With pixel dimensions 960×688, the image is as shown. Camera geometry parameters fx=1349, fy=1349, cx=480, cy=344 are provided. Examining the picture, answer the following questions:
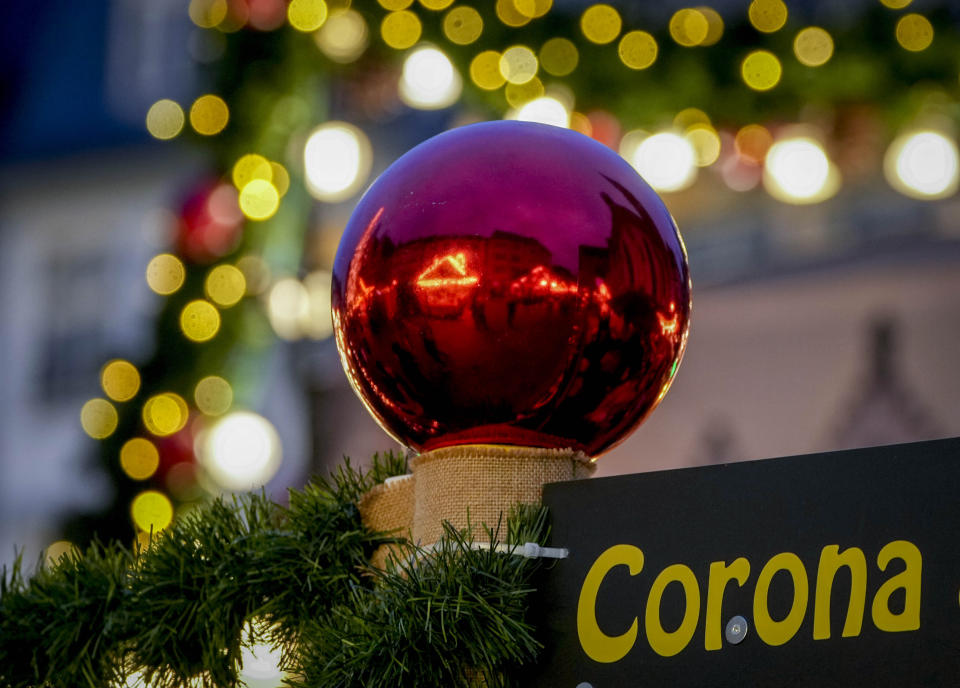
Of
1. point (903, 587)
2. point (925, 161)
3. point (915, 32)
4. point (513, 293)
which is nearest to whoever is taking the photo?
point (903, 587)

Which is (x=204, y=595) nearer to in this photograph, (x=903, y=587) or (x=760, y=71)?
(x=903, y=587)

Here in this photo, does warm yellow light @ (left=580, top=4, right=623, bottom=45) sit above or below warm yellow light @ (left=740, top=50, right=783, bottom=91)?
above

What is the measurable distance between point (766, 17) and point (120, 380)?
1.30 meters

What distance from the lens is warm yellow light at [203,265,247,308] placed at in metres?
2.38

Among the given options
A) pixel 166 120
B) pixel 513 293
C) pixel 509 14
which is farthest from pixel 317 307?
pixel 513 293

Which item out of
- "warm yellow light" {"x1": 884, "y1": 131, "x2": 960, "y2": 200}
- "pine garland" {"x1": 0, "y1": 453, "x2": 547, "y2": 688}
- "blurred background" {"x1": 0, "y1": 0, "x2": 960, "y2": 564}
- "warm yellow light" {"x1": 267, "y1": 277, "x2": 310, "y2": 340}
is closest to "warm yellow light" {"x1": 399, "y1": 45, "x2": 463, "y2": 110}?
"blurred background" {"x1": 0, "y1": 0, "x2": 960, "y2": 564}

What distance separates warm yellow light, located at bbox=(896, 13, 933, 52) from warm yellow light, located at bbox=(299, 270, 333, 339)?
178 cm

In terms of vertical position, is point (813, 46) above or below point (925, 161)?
below

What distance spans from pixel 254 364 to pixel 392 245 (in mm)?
1932

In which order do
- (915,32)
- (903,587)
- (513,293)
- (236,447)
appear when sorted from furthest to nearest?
(236,447) → (915,32) → (513,293) → (903,587)

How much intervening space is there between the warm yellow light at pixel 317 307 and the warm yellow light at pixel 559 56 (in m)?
1.36

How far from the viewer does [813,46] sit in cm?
235

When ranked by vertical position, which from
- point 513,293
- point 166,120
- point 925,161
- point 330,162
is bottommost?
point 513,293

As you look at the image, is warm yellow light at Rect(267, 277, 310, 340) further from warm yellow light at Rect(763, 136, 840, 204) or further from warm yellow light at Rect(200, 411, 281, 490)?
warm yellow light at Rect(763, 136, 840, 204)
